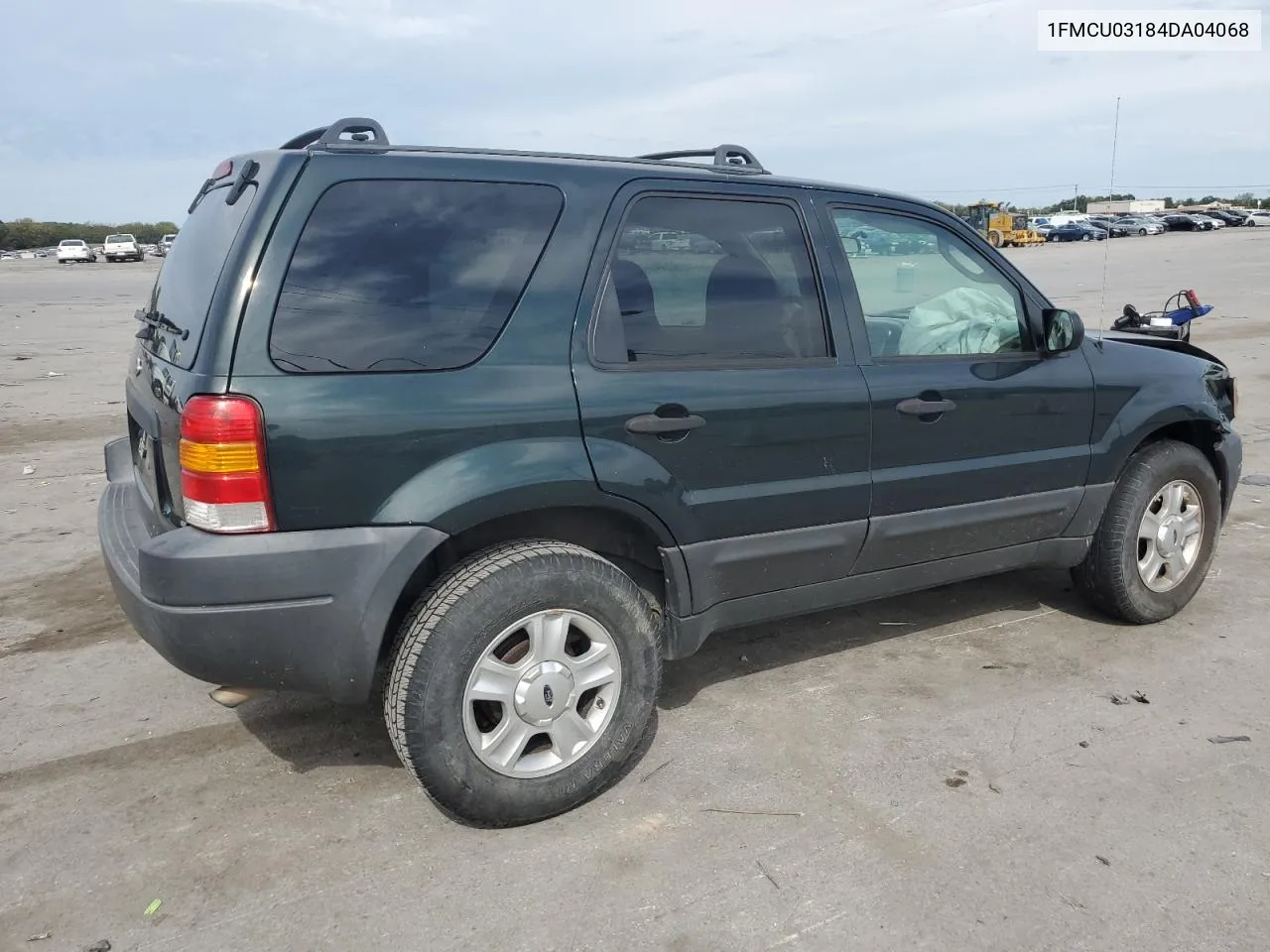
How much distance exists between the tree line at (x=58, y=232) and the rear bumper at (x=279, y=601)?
79047mm

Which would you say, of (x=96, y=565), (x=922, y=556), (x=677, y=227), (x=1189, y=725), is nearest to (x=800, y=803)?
(x=922, y=556)

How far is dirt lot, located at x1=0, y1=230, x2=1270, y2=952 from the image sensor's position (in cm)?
251

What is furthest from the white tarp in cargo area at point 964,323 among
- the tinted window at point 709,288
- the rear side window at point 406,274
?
the rear side window at point 406,274

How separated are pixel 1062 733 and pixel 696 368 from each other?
1.79 metres

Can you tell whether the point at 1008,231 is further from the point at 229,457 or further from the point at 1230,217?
the point at 229,457

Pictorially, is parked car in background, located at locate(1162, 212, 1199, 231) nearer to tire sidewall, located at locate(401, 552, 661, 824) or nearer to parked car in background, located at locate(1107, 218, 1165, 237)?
parked car in background, located at locate(1107, 218, 1165, 237)

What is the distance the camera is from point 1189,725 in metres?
3.50

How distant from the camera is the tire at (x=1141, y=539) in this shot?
426cm

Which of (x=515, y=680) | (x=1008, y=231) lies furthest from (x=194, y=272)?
(x=1008, y=231)

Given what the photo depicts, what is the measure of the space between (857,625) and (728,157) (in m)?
2.09

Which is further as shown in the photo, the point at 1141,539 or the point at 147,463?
the point at 1141,539

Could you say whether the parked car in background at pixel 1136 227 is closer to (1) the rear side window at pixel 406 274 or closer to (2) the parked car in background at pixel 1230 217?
(2) the parked car in background at pixel 1230 217

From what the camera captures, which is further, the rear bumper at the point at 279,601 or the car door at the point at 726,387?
the car door at the point at 726,387

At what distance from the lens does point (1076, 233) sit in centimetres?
6128
